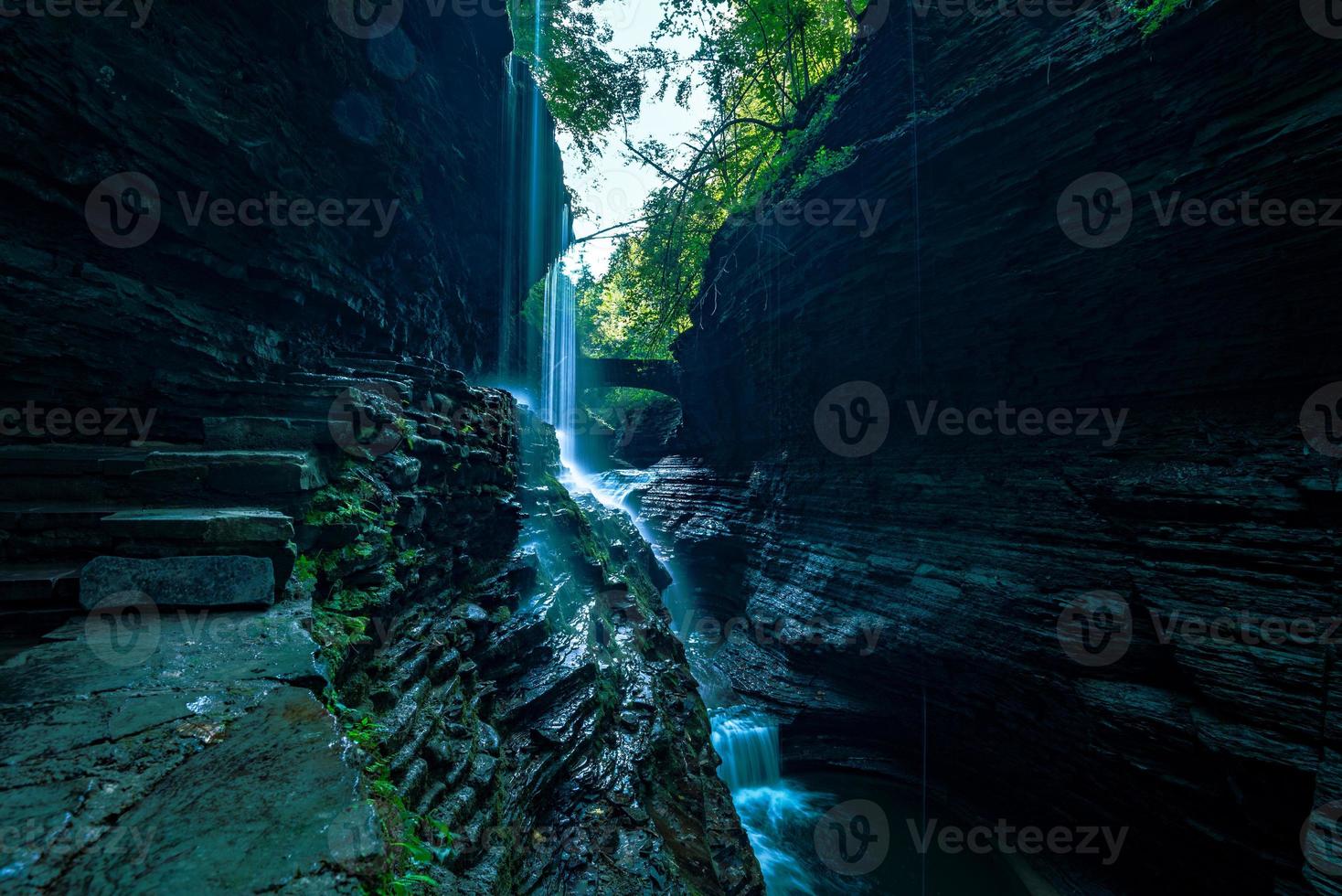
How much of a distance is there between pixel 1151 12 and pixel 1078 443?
559cm

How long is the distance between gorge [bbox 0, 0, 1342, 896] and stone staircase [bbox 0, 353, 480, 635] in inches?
1.2

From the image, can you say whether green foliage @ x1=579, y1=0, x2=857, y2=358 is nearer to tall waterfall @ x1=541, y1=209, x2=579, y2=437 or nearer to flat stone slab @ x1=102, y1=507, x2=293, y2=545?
tall waterfall @ x1=541, y1=209, x2=579, y2=437

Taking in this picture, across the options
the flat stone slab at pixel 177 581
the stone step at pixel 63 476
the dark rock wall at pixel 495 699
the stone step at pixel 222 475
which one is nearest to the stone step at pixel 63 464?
the stone step at pixel 63 476

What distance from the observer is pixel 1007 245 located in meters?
7.60

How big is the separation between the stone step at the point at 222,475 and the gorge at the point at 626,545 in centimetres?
3

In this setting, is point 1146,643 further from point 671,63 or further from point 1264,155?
point 671,63

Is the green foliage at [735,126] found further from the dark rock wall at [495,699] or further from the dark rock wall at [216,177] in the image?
the dark rock wall at [495,699]

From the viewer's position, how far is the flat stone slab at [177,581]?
8.01 ft

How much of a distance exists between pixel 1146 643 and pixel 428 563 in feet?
28.0

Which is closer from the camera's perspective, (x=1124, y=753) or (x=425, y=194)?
(x=1124, y=753)

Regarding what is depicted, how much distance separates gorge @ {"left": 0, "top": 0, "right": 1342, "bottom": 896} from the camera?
2410 millimetres

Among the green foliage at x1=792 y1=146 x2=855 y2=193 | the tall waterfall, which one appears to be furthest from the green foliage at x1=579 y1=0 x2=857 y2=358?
the tall waterfall

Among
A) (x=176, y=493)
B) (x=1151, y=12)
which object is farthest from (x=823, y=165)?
(x=176, y=493)

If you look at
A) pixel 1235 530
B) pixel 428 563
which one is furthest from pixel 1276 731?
pixel 428 563
